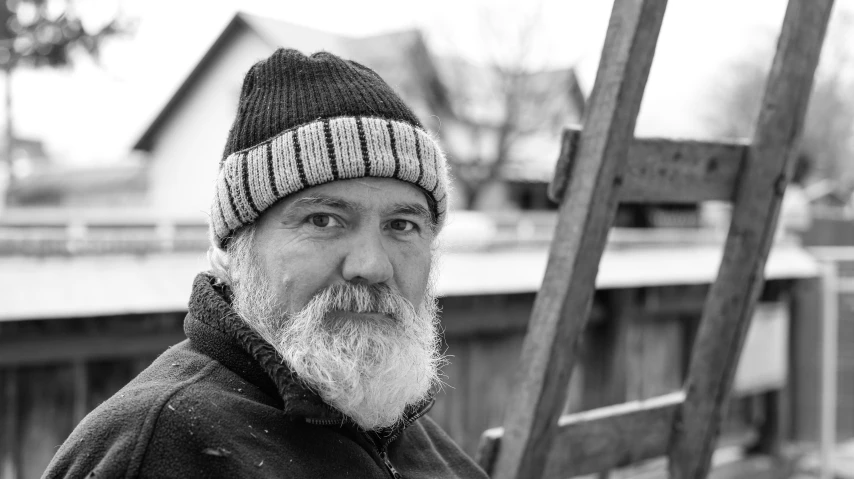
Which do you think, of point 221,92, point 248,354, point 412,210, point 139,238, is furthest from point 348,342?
point 221,92

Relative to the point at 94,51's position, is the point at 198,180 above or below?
below

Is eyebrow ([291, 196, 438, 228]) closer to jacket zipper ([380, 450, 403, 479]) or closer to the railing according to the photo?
the railing

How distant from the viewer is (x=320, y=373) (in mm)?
1448

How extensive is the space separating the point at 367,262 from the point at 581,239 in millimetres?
586

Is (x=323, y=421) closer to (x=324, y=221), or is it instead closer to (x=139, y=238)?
(x=324, y=221)

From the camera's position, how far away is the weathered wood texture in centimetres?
186

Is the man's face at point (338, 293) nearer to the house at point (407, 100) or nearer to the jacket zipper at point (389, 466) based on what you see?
the jacket zipper at point (389, 466)

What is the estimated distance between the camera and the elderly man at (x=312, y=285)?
4.50 feet

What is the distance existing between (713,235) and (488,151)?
1581 centimetres

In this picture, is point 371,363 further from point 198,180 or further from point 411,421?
point 198,180

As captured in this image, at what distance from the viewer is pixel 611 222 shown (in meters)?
1.91

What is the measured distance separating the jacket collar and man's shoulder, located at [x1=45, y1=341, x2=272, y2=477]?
2.5 inches

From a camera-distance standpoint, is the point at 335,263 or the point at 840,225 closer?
the point at 335,263

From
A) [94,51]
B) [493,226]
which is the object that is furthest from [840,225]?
[94,51]
